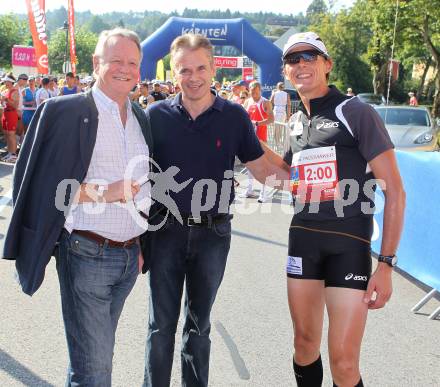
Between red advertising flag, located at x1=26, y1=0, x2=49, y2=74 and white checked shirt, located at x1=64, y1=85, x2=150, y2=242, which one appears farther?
red advertising flag, located at x1=26, y1=0, x2=49, y2=74

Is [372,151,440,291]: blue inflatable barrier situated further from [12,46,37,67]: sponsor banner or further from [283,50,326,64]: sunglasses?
[12,46,37,67]: sponsor banner

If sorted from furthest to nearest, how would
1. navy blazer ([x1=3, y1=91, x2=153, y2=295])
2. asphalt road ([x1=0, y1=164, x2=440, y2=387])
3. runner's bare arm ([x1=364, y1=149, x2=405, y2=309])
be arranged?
asphalt road ([x1=0, y1=164, x2=440, y2=387]) < runner's bare arm ([x1=364, y1=149, x2=405, y2=309]) < navy blazer ([x1=3, y1=91, x2=153, y2=295])

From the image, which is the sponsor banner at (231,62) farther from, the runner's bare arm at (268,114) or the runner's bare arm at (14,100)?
the runner's bare arm at (268,114)

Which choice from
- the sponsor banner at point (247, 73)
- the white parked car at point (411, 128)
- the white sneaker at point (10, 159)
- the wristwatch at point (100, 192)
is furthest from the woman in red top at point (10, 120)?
the sponsor banner at point (247, 73)

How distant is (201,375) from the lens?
3.21 metres

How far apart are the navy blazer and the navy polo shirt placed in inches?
21.8

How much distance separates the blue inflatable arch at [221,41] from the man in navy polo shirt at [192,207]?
24396 mm

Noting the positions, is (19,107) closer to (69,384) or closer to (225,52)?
(69,384)

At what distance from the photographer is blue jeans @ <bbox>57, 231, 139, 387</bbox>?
8.59 feet

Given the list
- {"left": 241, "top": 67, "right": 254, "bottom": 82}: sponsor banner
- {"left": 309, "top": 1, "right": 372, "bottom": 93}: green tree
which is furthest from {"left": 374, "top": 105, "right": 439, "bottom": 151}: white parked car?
{"left": 309, "top": 1, "right": 372, "bottom": 93}: green tree

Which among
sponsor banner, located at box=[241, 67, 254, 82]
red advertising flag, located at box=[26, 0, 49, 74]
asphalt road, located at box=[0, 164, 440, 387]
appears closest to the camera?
asphalt road, located at box=[0, 164, 440, 387]

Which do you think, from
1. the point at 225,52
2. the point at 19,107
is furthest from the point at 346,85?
the point at 225,52

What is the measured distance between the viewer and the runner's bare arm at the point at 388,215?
2818 millimetres

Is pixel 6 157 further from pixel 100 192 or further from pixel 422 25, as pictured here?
pixel 422 25
